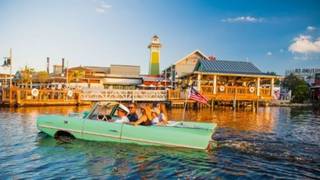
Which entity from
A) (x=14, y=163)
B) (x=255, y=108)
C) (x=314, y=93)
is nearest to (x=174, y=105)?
(x=255, y=108)

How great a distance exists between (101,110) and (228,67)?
28.7m

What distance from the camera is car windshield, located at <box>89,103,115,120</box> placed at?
13.5 meters

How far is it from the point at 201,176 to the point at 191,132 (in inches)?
110

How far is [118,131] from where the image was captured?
12.7 m

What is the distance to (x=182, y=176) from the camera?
357 inches

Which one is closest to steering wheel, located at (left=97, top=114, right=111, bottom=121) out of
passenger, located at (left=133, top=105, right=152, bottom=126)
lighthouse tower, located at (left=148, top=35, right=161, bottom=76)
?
passenger, located at (left=133, top=105, right=152, bottom=126)

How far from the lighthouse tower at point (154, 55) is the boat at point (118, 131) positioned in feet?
181

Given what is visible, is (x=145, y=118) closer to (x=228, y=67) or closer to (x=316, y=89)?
(x=228, y=67)

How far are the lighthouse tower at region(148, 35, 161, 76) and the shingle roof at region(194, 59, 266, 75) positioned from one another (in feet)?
95.6

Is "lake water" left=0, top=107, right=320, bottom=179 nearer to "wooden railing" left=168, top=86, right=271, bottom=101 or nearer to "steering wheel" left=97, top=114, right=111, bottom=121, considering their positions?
"steering wheel" left=97, top=114, right=111, bottom=121

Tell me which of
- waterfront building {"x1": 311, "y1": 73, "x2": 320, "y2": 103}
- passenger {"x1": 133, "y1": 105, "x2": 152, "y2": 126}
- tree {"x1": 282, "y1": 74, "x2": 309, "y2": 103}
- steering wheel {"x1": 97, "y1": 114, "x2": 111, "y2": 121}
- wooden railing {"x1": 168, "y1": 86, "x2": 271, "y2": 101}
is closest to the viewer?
passenger {"x1": 133, "y1": 105, "x2": 152, "y2": 126}

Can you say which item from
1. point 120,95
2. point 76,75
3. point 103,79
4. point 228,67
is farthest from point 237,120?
point 76,75

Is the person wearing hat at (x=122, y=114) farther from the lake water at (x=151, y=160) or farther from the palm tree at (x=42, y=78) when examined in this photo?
the palm tree at (x=42, y=78)

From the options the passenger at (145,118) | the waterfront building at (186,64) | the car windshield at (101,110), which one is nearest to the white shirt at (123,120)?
the passenger at (145,118)
